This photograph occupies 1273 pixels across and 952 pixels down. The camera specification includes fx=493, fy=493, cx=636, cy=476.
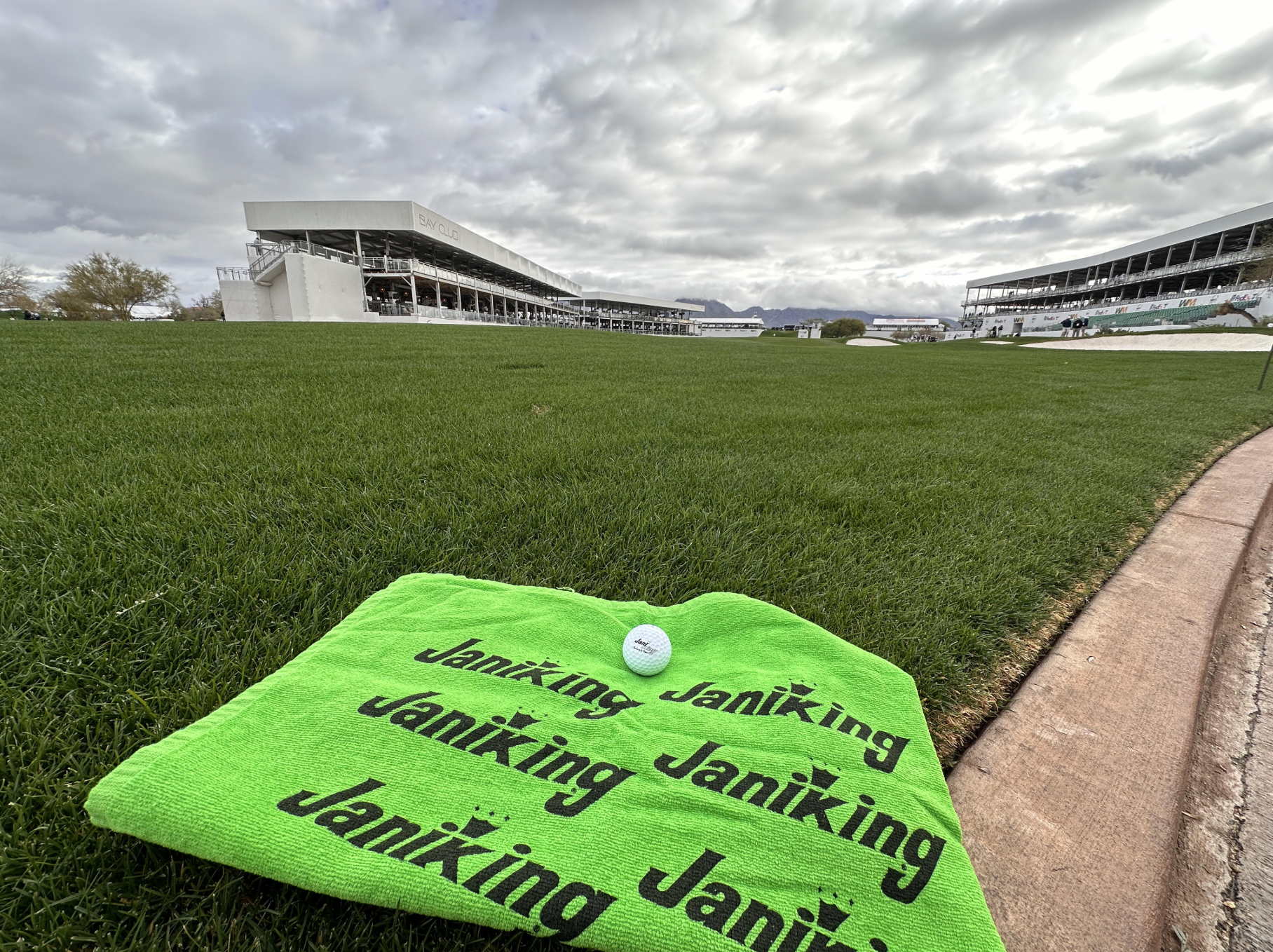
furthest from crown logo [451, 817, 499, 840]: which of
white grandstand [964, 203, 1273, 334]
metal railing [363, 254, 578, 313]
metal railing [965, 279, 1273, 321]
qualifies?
metal railing [965, 279, 1273, 321]

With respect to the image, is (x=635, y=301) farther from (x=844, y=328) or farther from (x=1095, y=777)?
(x=1095, y=777)

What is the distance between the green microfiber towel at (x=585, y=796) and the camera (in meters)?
0.70

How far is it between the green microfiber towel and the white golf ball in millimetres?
39

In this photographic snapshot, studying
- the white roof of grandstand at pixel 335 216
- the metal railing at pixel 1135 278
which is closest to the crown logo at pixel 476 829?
the white roof of grandstand at pixel 335 216

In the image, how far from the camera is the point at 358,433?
124 inches

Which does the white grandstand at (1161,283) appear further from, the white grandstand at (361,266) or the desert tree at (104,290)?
the desert tree at (104,290)

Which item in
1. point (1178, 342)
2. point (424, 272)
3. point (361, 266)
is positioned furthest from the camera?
point (424, 272)

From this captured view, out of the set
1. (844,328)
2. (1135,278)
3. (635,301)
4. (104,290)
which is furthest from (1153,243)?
(104,290)

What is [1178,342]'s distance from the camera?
2456 cm

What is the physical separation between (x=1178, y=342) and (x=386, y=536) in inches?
1442

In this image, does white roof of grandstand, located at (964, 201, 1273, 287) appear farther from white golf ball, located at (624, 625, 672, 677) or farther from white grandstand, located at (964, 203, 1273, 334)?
white golf ball, located at (624, 625, 672, 677)

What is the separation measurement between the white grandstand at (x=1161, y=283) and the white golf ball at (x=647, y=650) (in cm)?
4567

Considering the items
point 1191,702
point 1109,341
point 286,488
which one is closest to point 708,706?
point 1191,702

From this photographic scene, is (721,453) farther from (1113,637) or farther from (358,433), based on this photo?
(358,433)
